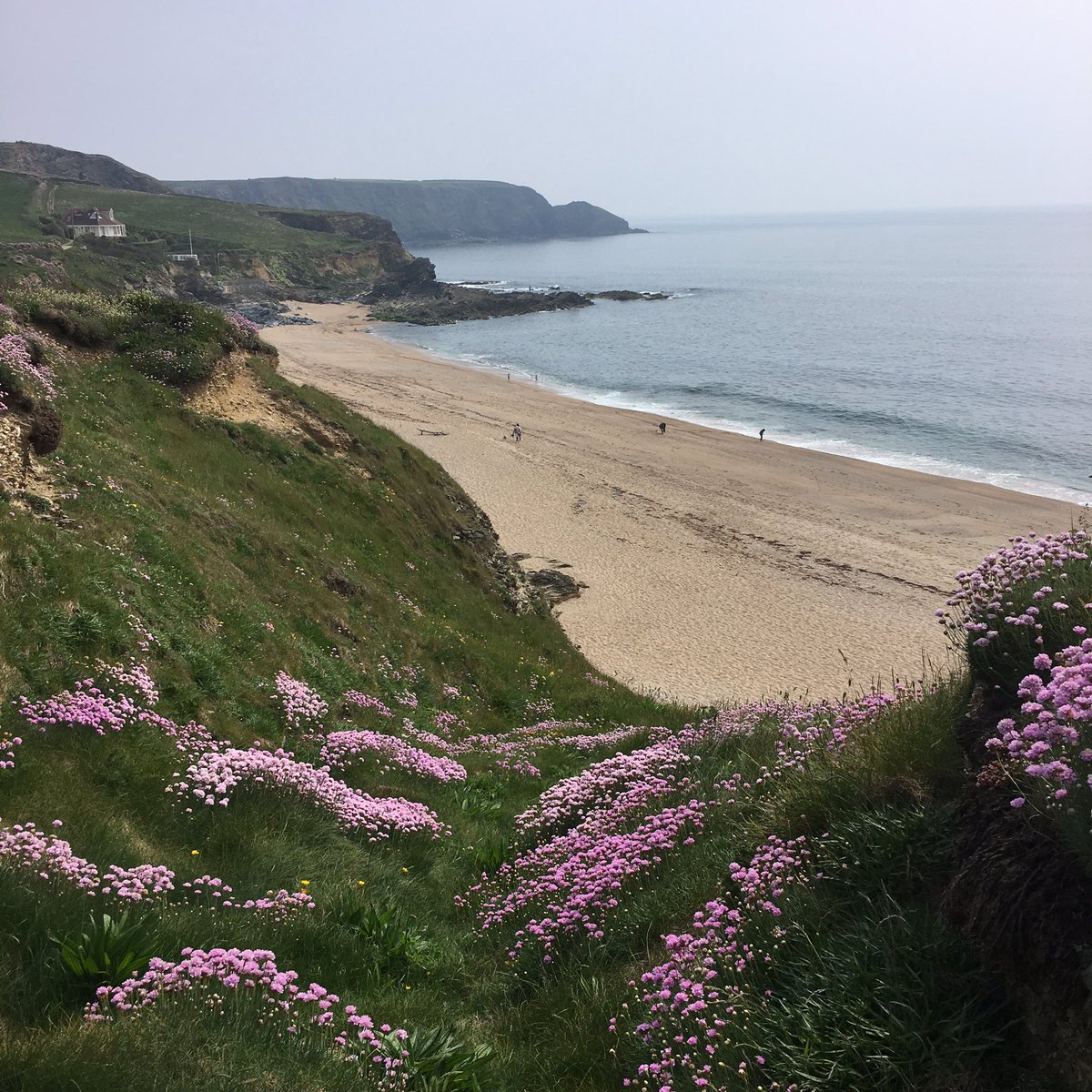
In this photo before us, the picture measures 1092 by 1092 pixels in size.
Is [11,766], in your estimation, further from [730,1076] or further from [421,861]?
[730,1076]

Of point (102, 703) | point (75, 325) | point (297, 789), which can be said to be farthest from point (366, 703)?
point (75, 325)

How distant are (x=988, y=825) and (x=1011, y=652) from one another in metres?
1.51

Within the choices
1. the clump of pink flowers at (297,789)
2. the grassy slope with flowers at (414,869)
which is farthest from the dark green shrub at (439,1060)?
the clump of pink flowers at (297,789)

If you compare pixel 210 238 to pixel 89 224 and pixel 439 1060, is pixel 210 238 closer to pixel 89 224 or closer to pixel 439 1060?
pixel 89 224

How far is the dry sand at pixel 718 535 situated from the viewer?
2456 cm

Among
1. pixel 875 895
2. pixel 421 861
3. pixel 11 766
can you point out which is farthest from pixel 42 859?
pixel 875 895

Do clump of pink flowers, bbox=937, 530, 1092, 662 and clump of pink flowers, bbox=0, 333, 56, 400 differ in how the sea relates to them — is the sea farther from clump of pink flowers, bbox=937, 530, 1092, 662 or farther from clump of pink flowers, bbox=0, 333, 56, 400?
clump of pink flowers, bbox=0, 333, 56, 400

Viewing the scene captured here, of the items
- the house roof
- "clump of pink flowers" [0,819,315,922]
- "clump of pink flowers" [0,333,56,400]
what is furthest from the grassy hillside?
"clump of pink flowers" [0,819,315,922]

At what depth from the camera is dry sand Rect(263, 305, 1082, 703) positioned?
967 inches

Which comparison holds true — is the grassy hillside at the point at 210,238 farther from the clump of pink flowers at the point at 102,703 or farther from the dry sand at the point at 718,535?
the clump of pink flowers at the point at 102,703

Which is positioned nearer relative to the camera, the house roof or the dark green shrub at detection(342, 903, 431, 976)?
the dark green shrub at detection(342, 903, 431, 976)

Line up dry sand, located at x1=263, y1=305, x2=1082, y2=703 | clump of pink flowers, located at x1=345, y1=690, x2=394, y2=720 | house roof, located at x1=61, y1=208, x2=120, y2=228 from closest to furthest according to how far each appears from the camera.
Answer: clump of pink flowers, located at x1=345, y1=690, x2=394, y2=720
dry sand, located at x1=263, y1=305, x2=1082, y2=703
house roof, located at x1=61, y1=208, x2=120, y2=228

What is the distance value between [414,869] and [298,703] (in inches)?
129

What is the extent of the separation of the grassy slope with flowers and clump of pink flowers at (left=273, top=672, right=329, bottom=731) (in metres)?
0.06
